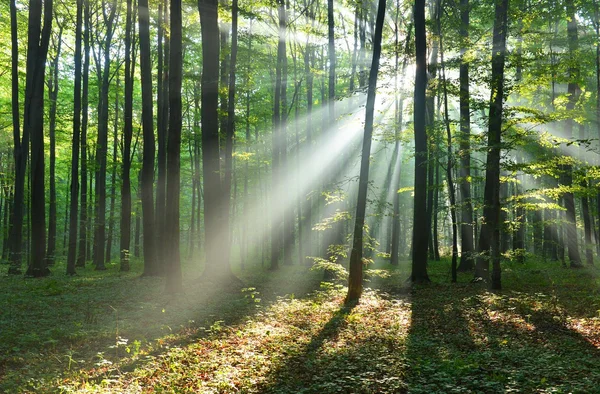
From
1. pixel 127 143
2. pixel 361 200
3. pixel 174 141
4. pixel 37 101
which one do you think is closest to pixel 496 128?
pixel 361 200

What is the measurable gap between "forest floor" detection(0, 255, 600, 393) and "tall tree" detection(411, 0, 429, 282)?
178 cm

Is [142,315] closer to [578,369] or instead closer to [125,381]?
[125,381]

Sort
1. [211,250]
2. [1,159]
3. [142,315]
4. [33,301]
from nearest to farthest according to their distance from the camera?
[142,315], [33,301], [211,250], [1,159]

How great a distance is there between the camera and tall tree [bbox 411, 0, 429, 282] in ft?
46.5

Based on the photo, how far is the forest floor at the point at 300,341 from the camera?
562 centimetres

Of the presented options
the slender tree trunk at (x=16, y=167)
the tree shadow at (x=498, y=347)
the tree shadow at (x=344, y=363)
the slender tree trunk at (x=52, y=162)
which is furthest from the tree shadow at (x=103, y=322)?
the slender tree trunk at (x=52, y=162)

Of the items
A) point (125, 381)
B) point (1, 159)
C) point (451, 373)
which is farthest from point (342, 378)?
point (1, 159)

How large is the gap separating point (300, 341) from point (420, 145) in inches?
348

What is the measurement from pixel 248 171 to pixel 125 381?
69.6ft

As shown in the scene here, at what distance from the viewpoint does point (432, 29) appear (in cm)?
1534

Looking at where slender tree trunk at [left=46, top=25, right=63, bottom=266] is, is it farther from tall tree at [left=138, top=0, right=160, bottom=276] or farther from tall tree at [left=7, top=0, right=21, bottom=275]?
tall tree at [left=138, top=0, right=160, bottom=276]

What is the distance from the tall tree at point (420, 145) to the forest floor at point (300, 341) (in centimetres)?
178

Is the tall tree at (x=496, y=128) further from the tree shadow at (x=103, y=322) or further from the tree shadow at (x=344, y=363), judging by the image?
the tree shadow at (x=103, y=322)

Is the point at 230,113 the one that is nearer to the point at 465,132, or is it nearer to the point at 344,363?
the point at 465,132
